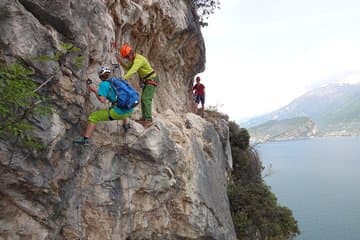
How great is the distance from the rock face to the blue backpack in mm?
862

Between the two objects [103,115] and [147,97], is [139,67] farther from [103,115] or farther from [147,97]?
[103,115]

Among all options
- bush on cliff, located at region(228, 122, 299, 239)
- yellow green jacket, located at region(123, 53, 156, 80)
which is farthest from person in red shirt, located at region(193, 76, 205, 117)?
yellow green jacket, located at region(123, 53, 156, 80)

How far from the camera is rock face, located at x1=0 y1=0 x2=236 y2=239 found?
25.0 feet

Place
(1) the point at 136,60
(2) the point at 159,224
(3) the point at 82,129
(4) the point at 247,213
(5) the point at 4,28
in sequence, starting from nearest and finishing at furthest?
(5) the point at 4,28, (3) the point at 82,129, (1) the point at 136,60, (2) the point at 159,224, (4) the point at 247,213

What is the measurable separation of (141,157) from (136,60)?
2.75 meters

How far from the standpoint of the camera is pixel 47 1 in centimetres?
793

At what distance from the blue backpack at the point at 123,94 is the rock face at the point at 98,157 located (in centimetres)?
86

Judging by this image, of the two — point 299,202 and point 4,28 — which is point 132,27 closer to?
point 4,28

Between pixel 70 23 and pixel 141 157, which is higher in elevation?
pixel 70 23

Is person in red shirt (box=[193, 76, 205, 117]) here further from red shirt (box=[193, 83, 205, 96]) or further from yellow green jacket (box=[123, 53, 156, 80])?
yellow green jacket (box=[123, 53, 156, 80])

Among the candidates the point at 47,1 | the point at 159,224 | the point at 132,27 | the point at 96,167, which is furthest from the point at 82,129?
the point at 132,27

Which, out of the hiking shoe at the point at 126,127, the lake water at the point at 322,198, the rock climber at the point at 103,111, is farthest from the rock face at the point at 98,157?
the lake water at the point at 322,198

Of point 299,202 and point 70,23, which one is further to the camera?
point 299,202

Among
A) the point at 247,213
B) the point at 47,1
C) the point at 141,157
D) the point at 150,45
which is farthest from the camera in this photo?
the point at 247,213
